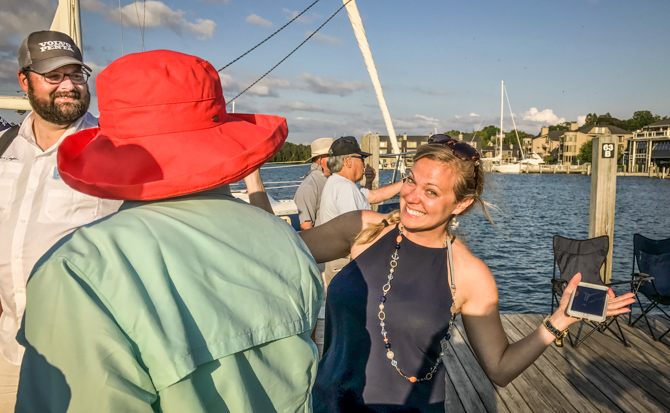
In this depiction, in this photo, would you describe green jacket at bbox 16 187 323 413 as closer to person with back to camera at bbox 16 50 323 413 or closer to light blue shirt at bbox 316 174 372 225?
person with back to camera at bbox 16 50 323 413

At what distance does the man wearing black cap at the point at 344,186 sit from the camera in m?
4.17

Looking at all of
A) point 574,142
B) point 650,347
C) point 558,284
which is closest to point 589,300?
point 650,347

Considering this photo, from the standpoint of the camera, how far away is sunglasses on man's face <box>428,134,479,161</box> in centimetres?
216

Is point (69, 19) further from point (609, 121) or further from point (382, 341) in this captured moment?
point (609, 121)

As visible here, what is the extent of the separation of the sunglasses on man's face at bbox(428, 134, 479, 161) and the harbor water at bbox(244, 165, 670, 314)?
21 cm

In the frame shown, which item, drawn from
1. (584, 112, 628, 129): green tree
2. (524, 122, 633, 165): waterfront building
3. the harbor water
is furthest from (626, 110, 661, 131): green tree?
the harbor water

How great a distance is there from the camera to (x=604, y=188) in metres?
6.61

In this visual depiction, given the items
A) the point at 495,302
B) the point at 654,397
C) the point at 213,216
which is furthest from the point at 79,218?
the point at 654,397

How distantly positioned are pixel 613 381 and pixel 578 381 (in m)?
0.32

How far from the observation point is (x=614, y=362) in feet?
14.8

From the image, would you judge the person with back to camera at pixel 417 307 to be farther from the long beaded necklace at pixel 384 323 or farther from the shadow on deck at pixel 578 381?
the shadow on deck at pixel 578 381

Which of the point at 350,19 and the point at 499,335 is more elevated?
the point at 350,19

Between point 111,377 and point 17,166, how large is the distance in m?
1.65

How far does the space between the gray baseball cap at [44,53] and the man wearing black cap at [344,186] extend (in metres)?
2.50
